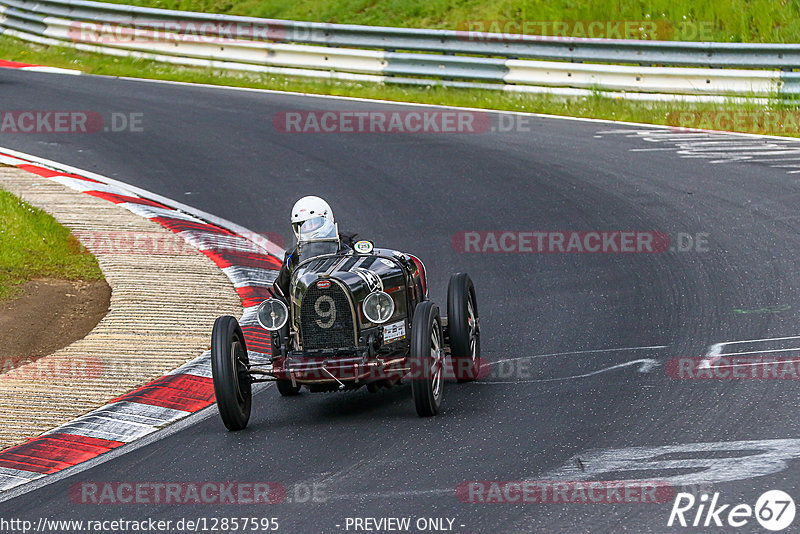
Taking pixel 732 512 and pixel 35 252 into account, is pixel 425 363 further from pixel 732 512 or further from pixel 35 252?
pixel 35 252

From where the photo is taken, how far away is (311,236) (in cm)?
821

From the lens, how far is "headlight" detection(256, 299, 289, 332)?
24.8ft

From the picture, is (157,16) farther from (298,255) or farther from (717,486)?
(717,486)

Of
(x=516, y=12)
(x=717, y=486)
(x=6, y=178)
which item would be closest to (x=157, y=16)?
(x=516, y=12)

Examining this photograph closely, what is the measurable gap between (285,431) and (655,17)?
46.7 ft

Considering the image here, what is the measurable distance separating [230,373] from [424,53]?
1309 cm

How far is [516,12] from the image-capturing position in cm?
2108

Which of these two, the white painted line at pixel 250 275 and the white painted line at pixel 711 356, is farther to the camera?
the white painted line at pixel 250 275

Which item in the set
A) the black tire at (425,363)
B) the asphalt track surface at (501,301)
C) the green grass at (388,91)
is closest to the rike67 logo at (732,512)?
the asphalt track surface at (501,301)
